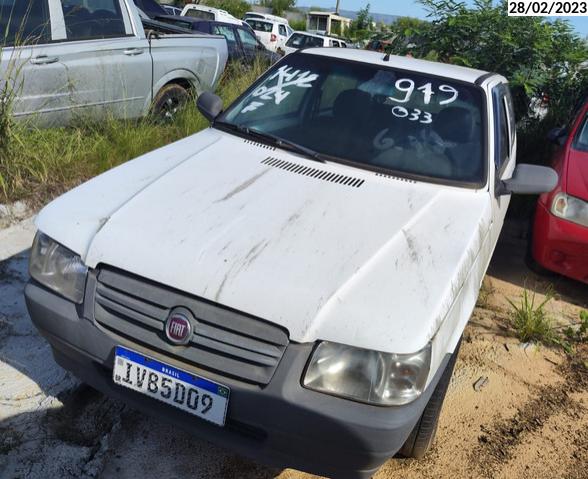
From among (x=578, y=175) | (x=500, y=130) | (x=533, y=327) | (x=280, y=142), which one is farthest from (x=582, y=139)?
(x=280, y=142)

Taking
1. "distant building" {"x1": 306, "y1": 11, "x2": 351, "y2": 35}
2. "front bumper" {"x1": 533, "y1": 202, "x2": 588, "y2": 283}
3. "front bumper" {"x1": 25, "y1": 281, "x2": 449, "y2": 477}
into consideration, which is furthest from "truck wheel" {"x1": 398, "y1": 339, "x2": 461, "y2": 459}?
"distant building" {"x1": 306, "y1": 11, "x2": 351, "y2": 35}

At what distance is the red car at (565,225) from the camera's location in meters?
4.31

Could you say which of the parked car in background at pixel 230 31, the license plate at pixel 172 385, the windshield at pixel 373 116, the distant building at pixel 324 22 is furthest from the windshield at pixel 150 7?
the distant building at pixel 324 22

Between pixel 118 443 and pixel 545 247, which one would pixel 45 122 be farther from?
pixel 545 247

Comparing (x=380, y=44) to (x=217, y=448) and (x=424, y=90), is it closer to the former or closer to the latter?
(x=424, y=90)

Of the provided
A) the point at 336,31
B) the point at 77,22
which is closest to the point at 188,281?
the point at 77,22

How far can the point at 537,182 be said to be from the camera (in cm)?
326

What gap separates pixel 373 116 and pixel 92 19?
3.33 metres

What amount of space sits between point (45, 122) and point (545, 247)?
13.5ft

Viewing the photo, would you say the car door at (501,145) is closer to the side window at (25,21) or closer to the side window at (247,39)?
the side window at (25,21)

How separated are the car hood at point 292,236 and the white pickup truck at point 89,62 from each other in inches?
92.8

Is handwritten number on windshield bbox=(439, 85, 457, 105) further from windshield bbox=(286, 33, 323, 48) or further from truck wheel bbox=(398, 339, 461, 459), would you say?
windshield bbox=(286, 33, 323, 48)

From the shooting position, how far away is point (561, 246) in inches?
172

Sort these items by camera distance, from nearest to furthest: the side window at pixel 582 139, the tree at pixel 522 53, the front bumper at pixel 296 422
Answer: the front bumper at pixel 296 422 < the side window at pixel 582 139 < the tree at pixel 522 53
